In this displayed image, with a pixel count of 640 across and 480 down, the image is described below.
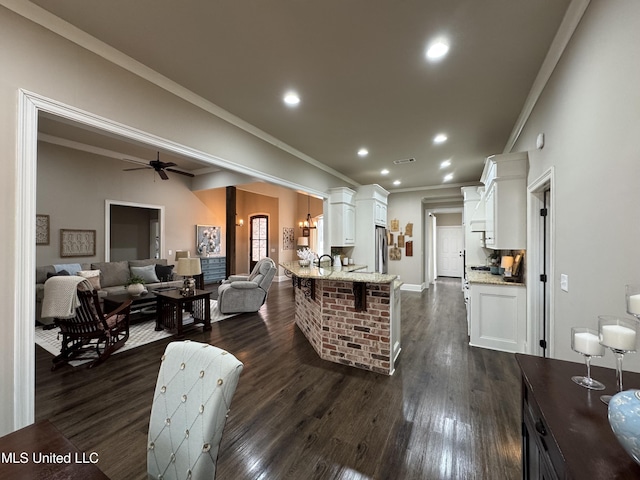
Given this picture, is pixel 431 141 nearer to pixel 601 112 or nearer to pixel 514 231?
pixel 514 231

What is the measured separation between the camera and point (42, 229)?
524 cm

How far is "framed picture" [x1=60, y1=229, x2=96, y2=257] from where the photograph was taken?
556cm

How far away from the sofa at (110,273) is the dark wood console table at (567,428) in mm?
5998

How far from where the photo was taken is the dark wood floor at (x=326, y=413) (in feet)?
5.73

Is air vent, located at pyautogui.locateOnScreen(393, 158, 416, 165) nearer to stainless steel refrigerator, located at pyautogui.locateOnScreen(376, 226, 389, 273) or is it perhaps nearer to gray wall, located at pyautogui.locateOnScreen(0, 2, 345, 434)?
stainless steel refrigerator, located at pyautogui.locateOnScreen(376, 226, 389, 273)

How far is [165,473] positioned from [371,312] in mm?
2305

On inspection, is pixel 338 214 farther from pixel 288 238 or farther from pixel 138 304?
pixel 288 238

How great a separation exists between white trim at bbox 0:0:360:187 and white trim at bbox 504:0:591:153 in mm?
3218

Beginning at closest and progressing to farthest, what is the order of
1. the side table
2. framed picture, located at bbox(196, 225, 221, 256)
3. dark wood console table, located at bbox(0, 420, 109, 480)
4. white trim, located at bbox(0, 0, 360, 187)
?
dark wood console table, located at bbox(0, 420, 109, 480) < white trim, located at bbox(0, 0, 360, 187) < the side table < framed picture, located at bbox(196, 225, 221, 256)

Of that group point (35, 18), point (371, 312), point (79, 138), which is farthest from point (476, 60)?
point (79, 138)

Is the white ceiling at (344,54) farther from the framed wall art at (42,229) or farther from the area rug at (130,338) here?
the framed wall art at (42,229)

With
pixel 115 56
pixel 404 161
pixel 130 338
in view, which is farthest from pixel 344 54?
pixel 130 338

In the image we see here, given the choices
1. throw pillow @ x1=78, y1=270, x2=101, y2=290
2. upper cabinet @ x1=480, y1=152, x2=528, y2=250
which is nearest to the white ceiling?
upper cabinet @ x1=480, y1=152, x2=528, y2=250

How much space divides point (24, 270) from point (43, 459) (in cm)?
154
